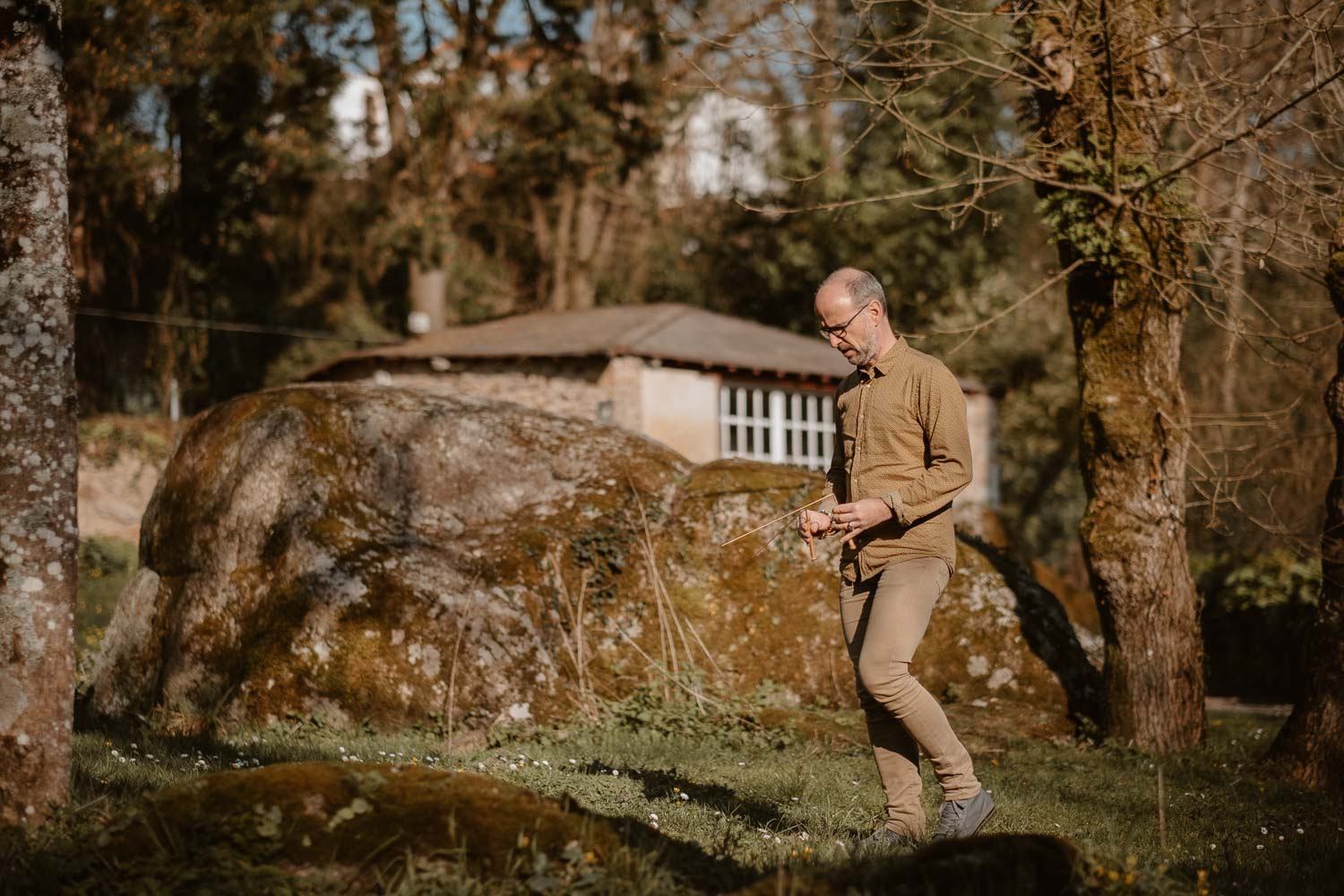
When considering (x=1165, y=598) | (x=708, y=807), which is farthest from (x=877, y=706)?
(x=1165, y=598)

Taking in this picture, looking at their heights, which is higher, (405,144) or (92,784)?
(405,144)

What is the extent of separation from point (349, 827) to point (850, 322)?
266cm

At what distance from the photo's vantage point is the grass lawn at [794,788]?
3883 millimetres

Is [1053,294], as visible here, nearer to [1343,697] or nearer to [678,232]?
[678,232]

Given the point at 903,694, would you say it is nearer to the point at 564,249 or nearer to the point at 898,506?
the point at 898,506

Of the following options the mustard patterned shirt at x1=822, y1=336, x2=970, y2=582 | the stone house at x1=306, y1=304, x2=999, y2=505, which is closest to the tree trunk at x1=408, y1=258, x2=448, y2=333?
the stone house at x1=306, y1=304, x2=999, y2=505

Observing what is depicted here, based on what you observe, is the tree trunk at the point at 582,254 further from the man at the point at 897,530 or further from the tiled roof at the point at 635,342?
the man at the point at 897,530

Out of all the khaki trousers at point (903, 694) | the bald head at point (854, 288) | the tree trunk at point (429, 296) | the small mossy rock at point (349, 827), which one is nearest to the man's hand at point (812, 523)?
the khaki trousers at point (903, 694)

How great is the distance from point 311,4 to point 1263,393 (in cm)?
2047

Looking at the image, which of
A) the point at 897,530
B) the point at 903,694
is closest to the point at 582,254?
the point at 897,530

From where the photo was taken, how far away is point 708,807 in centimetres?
511

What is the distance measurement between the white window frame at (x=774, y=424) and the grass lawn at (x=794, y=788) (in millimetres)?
15456

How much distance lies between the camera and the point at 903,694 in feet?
14.4

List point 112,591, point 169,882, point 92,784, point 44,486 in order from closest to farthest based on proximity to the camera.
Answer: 1. point 169,882
2. point 44,486
3. point 92,784
4. point 112,591
